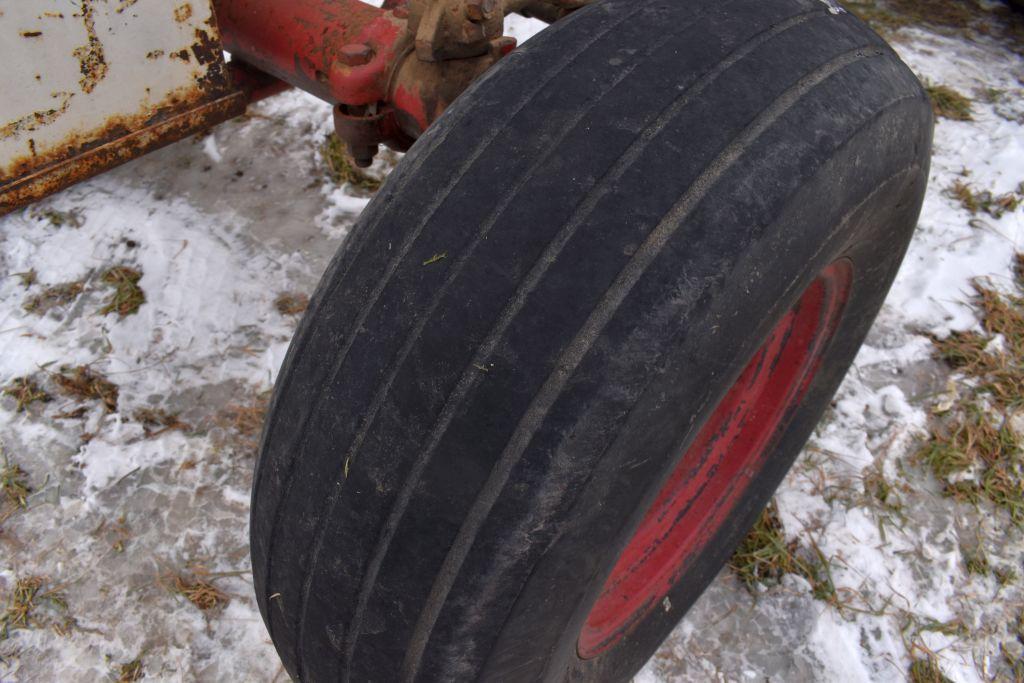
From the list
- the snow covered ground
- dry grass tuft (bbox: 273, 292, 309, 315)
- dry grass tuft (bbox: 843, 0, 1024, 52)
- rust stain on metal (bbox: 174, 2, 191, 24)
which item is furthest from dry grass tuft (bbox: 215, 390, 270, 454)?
dry grass tuft (bbox: 843, 0, 1024, 52)

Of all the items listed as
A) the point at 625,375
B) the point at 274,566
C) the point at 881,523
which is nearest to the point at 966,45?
the point at 881,523

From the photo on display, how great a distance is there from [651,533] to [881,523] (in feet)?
2.34

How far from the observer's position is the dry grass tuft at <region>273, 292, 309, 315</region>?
90.9 inches

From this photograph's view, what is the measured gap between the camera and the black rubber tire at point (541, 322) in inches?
35.3

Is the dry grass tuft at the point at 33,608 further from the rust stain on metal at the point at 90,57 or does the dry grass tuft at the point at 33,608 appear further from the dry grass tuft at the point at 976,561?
the dry grass tuft at the point at 976,561

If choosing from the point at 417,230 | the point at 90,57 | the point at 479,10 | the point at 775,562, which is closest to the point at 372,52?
the point at 479,10

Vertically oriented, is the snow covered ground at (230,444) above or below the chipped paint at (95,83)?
below

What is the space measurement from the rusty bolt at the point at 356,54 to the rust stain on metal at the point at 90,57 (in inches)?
15.2

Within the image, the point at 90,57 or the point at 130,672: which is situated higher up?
the point at 90,57

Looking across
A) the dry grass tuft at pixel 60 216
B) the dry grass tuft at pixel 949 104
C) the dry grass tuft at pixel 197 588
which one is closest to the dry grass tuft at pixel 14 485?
the dry grass tuft at pixel 197 588

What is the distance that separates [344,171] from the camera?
2713mm

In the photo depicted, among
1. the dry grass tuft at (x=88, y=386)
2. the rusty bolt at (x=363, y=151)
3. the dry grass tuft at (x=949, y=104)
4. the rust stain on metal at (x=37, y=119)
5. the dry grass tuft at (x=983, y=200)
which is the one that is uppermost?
the rust stain on metal at (x=37, y=119)

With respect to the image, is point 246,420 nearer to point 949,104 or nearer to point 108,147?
point 108,147

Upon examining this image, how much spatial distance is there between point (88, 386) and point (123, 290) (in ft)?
1.10
